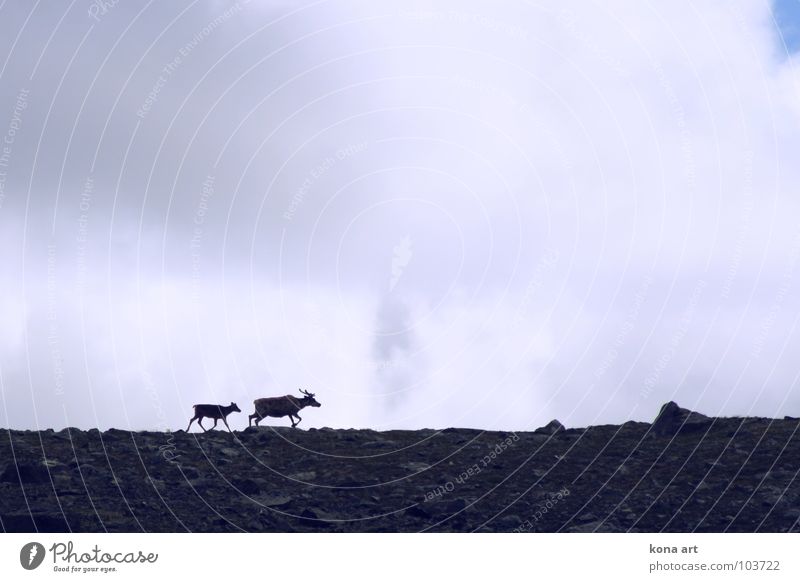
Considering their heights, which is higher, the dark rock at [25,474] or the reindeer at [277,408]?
the reindeer at [277,408]

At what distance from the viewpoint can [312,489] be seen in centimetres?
3170

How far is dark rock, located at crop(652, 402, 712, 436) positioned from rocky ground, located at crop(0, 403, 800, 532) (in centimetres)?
6

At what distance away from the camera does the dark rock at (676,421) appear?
118 ft

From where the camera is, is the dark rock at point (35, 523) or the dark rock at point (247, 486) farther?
the dark rock at point (247, 486)

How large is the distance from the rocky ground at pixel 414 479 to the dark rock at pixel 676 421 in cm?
6

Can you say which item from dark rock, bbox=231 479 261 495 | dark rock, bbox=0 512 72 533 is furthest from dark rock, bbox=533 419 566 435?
dark rock, bbox=0 512 72 533

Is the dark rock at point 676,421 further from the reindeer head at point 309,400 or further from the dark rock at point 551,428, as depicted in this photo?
the reindeer head at point 309,400

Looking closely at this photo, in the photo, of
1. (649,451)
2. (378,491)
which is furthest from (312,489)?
(649,451)

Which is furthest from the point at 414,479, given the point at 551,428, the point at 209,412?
the point at 209,412
